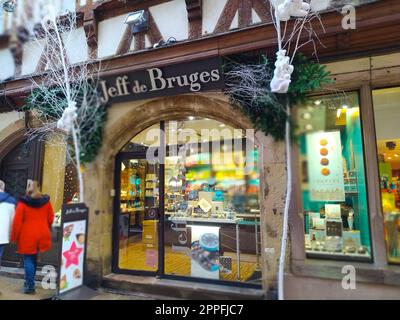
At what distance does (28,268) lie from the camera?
3273mm

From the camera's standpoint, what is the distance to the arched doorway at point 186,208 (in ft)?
12.2

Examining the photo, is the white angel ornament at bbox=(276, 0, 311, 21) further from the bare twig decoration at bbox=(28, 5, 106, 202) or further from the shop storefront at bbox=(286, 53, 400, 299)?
the bare twig decoration at bbox=(28, 5, 106, 202)

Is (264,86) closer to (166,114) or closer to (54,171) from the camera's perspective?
(166,114)

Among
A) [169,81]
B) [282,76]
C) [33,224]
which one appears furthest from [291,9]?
[33,224]

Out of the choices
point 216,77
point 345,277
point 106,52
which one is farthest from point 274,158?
point 106,52

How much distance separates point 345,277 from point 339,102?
187 centimetres

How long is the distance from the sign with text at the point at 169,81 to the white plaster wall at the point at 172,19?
0.58 metres

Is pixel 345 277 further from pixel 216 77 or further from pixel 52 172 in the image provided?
pixel 52 172

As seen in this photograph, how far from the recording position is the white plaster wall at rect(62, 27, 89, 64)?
11.7 ft

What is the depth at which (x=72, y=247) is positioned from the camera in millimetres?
2666

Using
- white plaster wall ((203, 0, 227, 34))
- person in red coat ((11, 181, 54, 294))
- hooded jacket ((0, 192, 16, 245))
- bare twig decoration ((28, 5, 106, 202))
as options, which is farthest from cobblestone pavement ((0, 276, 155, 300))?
white plaster wall ((203, 0, 227, 34))

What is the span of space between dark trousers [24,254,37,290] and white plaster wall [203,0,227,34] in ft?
10.7

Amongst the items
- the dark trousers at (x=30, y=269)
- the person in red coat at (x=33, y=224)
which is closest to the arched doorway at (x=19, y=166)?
the dark trousers at (x=30, y=269)

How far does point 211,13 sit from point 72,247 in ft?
10.5
